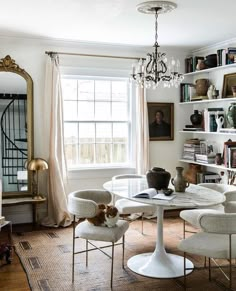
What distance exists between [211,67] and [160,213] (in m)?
2.56

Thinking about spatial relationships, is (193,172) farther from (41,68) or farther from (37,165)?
(41,68)

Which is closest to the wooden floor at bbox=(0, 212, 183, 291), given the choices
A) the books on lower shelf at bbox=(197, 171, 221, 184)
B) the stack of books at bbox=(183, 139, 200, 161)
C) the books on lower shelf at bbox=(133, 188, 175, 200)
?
the books on lower shelf at bbox=(133, 188, 175, 200)

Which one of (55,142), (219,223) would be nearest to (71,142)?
(55,142)

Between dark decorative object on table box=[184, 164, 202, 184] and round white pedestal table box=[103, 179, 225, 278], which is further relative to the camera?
dark decorative object on table box=[184, 164, 202, 184]

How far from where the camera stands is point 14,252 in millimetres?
4059

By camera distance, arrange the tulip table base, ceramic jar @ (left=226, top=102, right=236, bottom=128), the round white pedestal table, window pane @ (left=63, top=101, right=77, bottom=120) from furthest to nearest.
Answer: window pane @ (left=63, top=101, right=77, bottom=120) → ceramic jar @ (left=226, top=102, right=236, bottom=128) → the tulip table base → the round white pedestal table

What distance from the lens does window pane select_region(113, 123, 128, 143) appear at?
565 cm

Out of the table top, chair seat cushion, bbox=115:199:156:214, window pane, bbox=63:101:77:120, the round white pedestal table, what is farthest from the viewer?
window pane, bbox=63:101:77:120

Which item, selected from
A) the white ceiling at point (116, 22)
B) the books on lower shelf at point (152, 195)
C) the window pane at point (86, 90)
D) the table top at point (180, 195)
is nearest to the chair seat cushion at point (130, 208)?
the table top at point (180, 195)

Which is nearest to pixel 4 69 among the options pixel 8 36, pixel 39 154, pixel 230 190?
pixel 8 36

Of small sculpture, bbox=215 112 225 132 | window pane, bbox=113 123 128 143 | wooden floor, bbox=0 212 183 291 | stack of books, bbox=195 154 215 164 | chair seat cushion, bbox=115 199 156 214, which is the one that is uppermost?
small sculpture, bbox=215 112 225 132

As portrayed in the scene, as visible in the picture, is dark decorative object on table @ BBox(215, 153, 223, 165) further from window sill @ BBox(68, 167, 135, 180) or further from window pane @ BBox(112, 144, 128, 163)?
window pane @ BBox(112, 144, 128, 163)

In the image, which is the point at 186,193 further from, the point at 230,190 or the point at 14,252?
the point at 14,252

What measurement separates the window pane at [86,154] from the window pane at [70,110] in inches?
17.1
